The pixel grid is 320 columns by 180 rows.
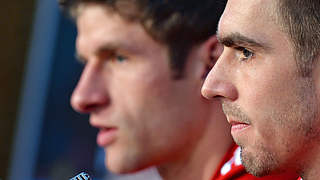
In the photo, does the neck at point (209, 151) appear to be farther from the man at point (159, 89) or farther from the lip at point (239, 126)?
the lip at point (239, 126)

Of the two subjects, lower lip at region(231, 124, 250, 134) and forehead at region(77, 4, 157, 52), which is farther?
forehead at region(77, 4, 157, 52)

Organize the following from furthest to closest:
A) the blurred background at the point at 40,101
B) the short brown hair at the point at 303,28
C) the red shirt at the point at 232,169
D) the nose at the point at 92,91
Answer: the blurred background at the point at 40,101, the nose at the point at 92,91, the red shirt at the point at 232,169, the short brown hair at the point at 303,28

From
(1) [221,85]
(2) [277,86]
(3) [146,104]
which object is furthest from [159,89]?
(2) [277,86]

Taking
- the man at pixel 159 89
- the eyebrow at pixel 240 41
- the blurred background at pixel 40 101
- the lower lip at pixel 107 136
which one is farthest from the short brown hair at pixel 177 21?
the blurred background at pixel 40 101

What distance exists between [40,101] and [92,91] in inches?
56.4

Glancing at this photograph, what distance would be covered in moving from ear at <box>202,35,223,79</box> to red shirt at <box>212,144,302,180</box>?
0.80 feet

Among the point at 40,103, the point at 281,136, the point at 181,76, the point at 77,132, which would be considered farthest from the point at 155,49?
the point at 40,103

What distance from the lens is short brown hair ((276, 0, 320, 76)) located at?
4.05ft

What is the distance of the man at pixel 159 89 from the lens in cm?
186

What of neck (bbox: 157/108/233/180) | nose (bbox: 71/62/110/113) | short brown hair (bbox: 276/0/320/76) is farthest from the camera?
nose (bbox: 71/62/110/113)

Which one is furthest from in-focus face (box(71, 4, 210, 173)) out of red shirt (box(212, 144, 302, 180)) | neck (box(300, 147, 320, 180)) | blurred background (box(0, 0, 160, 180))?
blurred background (box(0, 0, 160, 180))

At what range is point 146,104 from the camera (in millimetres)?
1893

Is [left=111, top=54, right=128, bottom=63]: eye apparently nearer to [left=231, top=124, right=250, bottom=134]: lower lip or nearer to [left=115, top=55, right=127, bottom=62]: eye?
[left=115, top=55, right=127, bottom=62]: eye

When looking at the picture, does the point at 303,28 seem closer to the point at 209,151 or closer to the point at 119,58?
the point at 209,151
